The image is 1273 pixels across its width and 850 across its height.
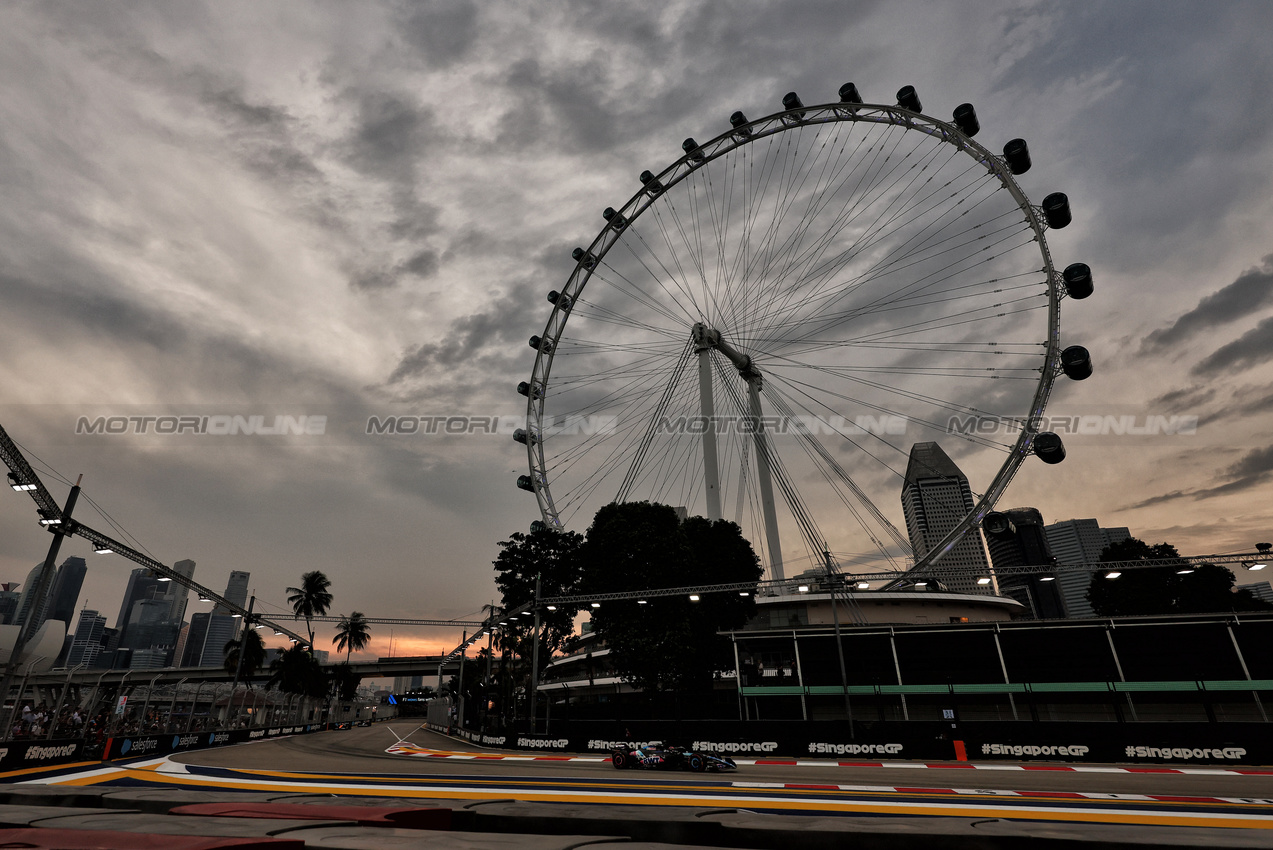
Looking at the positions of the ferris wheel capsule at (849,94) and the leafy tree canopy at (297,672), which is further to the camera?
the leafy tree canopy at (297,672)

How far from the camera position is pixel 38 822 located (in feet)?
21.0

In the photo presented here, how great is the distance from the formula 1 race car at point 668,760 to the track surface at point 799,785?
954 mm

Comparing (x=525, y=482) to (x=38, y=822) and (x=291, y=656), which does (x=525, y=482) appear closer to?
(x=291, y=656)

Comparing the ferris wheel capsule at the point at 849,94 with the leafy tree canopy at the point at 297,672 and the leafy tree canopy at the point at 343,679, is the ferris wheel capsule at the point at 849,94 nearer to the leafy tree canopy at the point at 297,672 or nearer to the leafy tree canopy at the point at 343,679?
the leafy tree canopy at the point at 297,672

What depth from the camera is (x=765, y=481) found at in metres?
45.0

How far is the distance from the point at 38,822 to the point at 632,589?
3961 cm

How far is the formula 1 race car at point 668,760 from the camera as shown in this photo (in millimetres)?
26156

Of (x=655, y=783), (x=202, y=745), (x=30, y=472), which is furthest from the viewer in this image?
(x=202, y=745)

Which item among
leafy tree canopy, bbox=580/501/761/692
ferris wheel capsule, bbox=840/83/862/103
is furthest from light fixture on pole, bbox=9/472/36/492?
ferris wheel capsule, bbox=840/83/862/103

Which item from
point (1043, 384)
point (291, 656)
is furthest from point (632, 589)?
point (291, 656)

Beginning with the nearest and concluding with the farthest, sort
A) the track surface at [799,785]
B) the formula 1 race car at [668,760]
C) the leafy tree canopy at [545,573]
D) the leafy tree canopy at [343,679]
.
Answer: the track surface at [799,785], the formula 1 race car at [668,760], the leafy tree canopy at [545,573], the leafy tree canopy at [343,679]

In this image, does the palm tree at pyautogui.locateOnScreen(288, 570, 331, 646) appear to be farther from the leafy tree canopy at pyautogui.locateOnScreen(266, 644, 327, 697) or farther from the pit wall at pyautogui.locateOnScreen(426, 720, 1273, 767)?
the pit wall at pyautogui.locateOnScreen(426, 720, 1273, 767)

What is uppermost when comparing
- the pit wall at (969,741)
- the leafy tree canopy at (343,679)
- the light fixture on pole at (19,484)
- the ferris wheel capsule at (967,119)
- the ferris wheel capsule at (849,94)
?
the ferris wheel capsule at (849,94)

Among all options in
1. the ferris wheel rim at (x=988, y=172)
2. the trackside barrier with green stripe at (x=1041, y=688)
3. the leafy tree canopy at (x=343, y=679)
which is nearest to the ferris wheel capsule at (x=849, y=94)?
the ferris wheel rim at (x=988, y=172)
